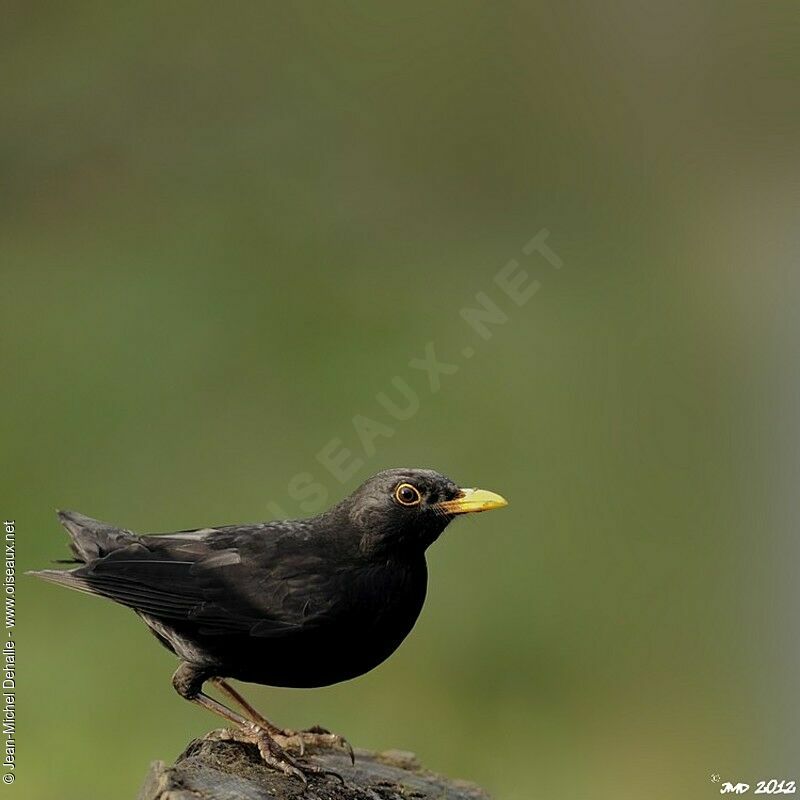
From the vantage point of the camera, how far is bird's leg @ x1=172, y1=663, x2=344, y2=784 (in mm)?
6535

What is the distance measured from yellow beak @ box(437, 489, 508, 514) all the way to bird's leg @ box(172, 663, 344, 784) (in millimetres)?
1428

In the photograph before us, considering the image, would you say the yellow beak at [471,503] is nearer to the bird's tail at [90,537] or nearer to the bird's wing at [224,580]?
the bird's wing at [224,580]

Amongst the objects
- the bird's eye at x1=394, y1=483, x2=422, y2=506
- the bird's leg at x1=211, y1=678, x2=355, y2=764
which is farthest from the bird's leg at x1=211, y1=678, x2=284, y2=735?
the bird's eye at x1=394, y1=483, x2=422, y2=506

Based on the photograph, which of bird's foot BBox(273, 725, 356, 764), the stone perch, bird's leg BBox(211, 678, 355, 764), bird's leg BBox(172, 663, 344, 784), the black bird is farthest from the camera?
bird's foot BBox(273, 725, 356, 764)

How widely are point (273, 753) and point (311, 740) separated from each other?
493 mm

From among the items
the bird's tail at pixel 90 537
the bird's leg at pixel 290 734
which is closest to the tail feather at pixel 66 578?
the bird's tail at pixel 90 537

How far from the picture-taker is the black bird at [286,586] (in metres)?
6.29

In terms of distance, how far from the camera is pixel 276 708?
35.7 ft

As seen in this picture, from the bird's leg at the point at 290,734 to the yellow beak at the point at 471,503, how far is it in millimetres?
1384

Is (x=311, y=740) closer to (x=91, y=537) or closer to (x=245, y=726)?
(x=245, y=726)

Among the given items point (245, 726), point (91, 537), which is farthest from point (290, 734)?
point (91, 537)

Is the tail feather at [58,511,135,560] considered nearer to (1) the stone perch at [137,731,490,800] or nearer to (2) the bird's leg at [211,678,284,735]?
(2) the bird's leg at [211,678,284,735]

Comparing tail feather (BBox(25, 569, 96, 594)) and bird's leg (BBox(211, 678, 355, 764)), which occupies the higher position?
tail feather (BBox(25, 569, 96, 594))

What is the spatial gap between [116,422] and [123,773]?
3964 millimetres
